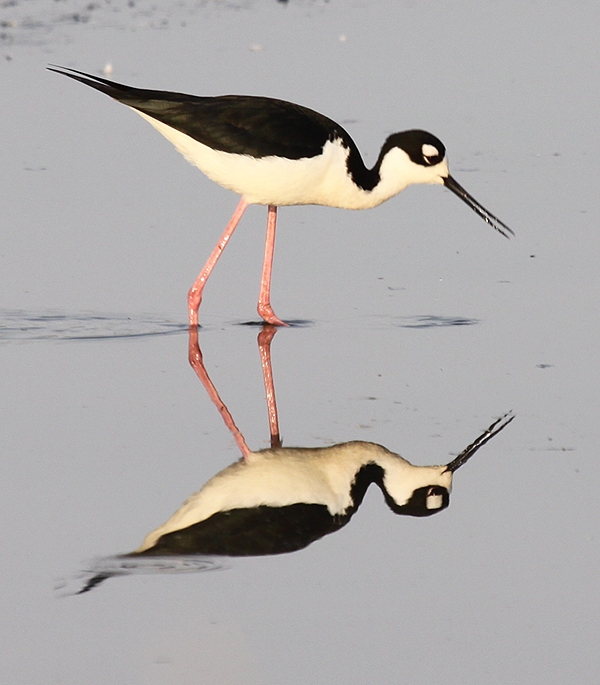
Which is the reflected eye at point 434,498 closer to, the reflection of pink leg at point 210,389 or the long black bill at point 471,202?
the reflection of pink leg at point 210,389

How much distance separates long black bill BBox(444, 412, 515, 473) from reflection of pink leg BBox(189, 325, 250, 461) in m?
0.76

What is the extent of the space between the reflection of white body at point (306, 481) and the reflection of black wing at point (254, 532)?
41 millimetres

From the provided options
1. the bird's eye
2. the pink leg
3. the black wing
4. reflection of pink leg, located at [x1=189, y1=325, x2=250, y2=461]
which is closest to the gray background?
reflection of pink leg, located at [x1=189, y1=325, x2=250, y2=461]

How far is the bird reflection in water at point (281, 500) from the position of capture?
13.8ft

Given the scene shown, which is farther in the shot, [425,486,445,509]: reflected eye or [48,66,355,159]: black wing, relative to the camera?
[48,66,355,159]: black wing

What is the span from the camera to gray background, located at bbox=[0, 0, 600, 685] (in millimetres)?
3697

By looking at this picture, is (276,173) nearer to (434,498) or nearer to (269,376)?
(269,376)

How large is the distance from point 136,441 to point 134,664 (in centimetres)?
176

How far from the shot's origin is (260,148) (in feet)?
23.3

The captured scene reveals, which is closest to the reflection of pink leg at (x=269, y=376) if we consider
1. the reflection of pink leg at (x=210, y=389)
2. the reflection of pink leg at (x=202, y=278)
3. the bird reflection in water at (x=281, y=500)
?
the bird reflection in water at (x=281, y=500)

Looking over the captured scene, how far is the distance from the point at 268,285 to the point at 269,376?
1186mm

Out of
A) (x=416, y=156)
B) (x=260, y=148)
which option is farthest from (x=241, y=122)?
(x=416, y=156)

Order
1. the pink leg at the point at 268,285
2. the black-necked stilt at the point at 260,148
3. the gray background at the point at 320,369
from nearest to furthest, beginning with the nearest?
1. the gray background at the point at 320,369
2. the pink leg at the point at 268,285
3. the black-necked stilt at the point at 260,148

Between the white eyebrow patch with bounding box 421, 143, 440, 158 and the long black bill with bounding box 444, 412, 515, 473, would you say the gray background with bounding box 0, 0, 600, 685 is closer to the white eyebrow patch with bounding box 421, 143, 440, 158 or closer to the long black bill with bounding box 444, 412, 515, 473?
the long black bill with bounding box 444, 412, 515, 473
